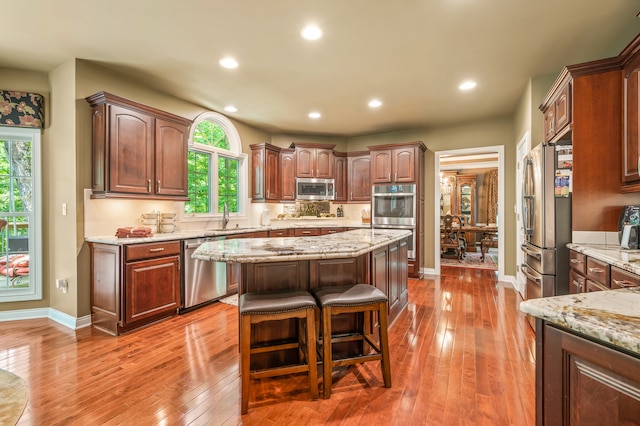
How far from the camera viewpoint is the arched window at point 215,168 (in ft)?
14.7

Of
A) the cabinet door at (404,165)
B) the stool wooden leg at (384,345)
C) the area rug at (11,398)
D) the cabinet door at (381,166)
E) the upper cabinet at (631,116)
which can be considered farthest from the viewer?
the cabinet door at (381,166)

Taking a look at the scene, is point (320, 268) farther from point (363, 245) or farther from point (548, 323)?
point (548, 323)

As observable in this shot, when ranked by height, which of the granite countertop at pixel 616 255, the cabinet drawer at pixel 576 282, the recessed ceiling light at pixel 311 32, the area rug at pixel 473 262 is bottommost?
the area rug at pixel 473 262

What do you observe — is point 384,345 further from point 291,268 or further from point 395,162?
point 395,162

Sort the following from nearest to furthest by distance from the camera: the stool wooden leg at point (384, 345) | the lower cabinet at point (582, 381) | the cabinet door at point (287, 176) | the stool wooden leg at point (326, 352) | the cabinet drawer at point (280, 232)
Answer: the lower cabinet at point (582, 381), the stool wooden leg at point (326, 352), the stool wooden leg at point (384, 345), the cabinet drawer at point (280, 232), the cabinet door at point (287, 176)

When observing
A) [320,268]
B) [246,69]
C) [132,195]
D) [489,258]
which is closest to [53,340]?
[132,195]

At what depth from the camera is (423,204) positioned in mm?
5527

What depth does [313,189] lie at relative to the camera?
19.4 ft

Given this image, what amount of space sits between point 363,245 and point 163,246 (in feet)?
7.28

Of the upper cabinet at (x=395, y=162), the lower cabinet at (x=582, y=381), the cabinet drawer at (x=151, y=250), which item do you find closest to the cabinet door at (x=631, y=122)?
the lower cabinet at (x=582, y=381)

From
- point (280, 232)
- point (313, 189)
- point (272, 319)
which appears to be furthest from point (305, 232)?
point (272, 319)

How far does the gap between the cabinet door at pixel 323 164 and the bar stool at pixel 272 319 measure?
13.6 feet

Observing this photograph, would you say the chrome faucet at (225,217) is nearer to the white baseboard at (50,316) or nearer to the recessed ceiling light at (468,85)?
the white baseboard at (50,316)

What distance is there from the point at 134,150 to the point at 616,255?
4214 millimetres
